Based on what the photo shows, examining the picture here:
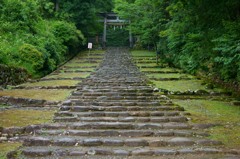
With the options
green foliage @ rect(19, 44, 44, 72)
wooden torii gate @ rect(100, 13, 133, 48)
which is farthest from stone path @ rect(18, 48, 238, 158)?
wooden torii gate @ rect(100, 13, 133, 48)

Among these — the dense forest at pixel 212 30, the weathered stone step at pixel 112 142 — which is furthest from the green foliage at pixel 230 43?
the weathered stone step at pixel 112 142

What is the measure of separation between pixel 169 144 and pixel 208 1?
573 cm

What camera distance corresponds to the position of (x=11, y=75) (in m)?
14.5

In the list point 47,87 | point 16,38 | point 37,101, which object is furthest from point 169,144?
point 16,38

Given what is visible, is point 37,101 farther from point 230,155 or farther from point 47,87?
point 230,155

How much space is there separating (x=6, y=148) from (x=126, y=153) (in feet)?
7.30

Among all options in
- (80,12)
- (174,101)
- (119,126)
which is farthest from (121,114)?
(80,12)

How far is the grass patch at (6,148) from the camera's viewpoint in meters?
5.49

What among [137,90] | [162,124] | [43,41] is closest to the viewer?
[162,124]

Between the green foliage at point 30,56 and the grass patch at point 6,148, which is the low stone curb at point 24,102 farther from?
the green foliage at point 30,56

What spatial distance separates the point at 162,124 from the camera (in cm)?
794

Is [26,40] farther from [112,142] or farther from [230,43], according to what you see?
[112,142]

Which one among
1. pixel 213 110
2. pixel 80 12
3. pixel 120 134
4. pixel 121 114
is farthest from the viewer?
pixel 80 12

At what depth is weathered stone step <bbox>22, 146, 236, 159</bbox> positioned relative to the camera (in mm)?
5871
